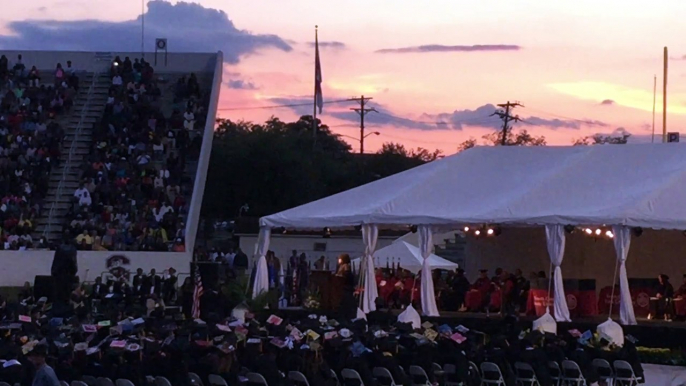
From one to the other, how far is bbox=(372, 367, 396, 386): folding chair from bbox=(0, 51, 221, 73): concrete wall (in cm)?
3247

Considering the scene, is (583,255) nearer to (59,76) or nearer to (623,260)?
(623,260)

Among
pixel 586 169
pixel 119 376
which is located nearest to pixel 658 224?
pixel 586 169

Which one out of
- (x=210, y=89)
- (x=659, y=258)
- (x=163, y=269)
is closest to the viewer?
(x=659, y=258)

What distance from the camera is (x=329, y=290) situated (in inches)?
1086

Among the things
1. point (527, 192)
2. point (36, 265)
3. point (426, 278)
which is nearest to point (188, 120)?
point (36, 265)

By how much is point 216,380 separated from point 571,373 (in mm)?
5888

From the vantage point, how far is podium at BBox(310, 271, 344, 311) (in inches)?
1080

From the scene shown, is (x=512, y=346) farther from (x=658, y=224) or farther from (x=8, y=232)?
Result: (x=8, y=232)

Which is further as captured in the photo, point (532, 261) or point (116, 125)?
point (116, 125)

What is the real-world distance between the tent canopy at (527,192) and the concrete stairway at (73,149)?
1336cm

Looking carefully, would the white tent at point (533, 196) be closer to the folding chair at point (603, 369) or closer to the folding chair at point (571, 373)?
the folding chair at point (603, 369)

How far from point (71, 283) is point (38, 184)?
12923mm

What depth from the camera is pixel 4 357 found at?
14805 mm

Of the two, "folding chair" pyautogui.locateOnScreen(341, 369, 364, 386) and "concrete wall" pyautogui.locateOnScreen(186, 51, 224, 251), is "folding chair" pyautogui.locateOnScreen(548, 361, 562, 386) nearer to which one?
"folding chair" pyautogui.locateOnScreen(341, 369, 364, 386)
